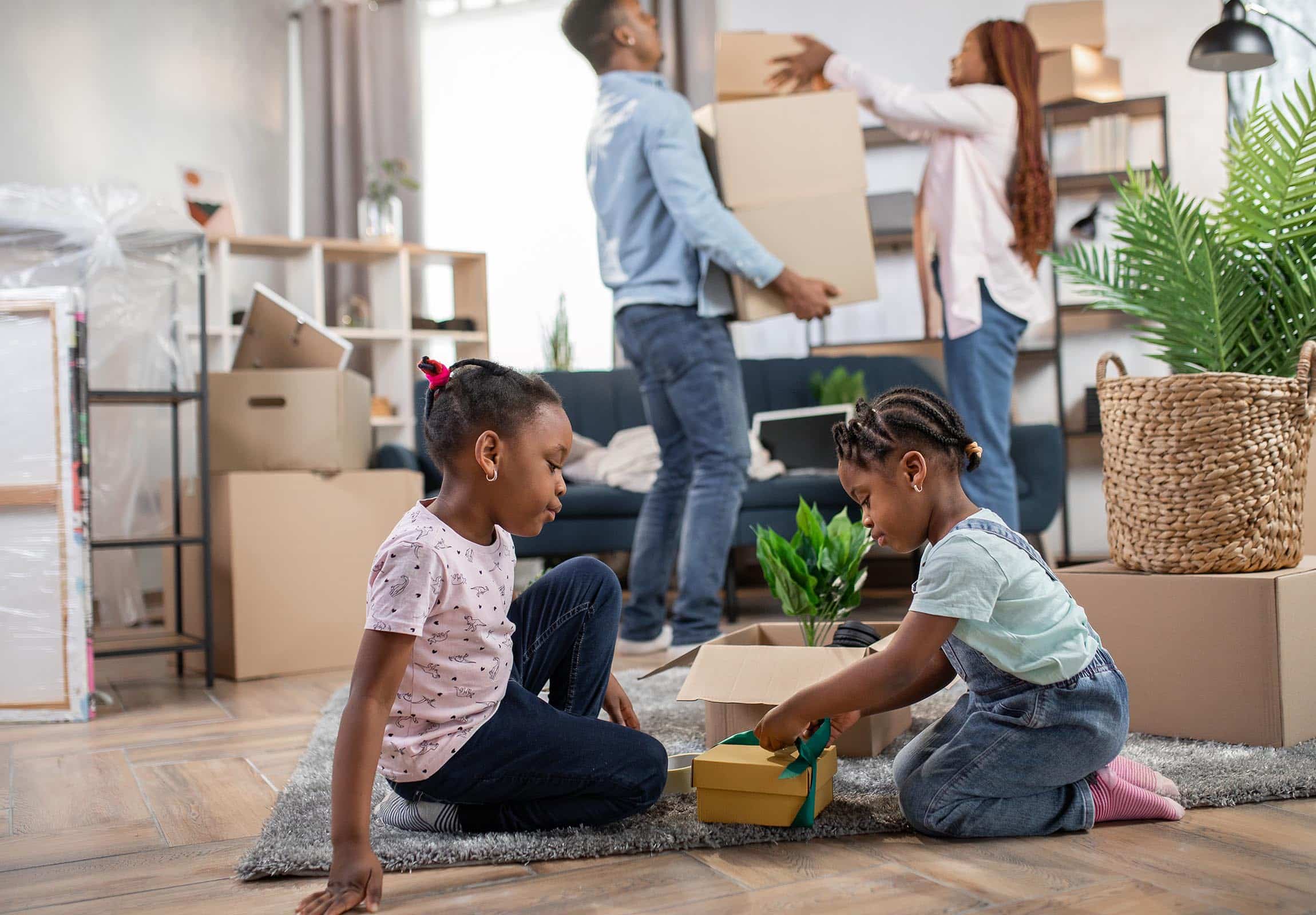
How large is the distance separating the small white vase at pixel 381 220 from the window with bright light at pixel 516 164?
18.2 inches

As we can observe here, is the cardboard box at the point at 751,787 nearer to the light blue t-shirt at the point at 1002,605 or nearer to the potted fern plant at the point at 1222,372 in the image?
the light blue t-shirt at the point at 1002,605

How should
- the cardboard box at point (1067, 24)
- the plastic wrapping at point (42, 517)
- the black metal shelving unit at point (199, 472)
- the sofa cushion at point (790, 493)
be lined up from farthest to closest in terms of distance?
1. the cardboard box at point (1067, 24)
2. the sofa cushion at point (790, 493)
3. the black metal shelving unit at point (199, 472)
4. the plastic wrapping at point (42, 517)

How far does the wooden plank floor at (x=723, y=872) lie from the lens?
3.08 ft

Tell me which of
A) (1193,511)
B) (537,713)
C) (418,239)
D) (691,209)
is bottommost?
(537,713)

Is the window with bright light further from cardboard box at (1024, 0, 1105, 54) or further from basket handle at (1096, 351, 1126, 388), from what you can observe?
basket handle at (1096, 351, 1126, 388)

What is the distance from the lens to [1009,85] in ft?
7.62

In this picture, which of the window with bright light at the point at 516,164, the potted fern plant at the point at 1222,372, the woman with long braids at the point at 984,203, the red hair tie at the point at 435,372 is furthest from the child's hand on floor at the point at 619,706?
the window with bright light at the point at 516,164

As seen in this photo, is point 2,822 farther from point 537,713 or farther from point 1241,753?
point 1241,753

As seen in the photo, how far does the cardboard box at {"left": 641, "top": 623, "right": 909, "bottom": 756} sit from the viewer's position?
1.25m

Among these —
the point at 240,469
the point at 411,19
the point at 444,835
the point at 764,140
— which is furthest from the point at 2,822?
the point at 411,19

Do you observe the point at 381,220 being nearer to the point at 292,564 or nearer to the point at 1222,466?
the point at 292,564

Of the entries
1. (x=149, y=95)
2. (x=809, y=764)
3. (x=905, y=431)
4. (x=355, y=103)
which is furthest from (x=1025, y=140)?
(x=149, y=95)

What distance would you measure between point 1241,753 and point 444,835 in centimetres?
98

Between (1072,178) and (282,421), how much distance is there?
2.78 m
